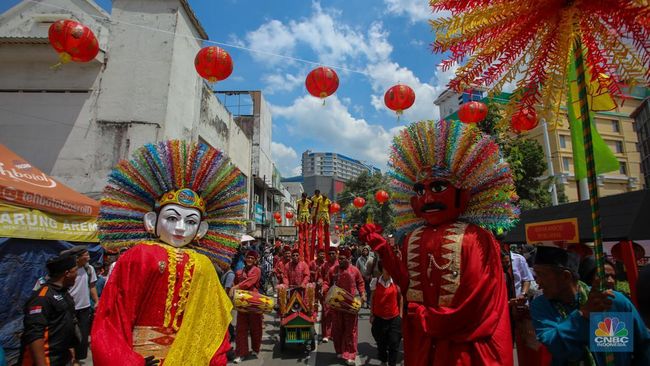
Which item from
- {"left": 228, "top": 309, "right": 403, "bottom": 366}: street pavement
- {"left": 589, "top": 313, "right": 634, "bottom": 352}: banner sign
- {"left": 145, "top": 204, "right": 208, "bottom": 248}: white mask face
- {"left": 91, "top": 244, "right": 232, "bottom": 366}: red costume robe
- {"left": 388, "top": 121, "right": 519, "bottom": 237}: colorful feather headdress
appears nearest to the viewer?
A: {"left": 589, "top": 313, "right": 634, "bottom": 352}: banner sign

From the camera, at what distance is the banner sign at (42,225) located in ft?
19.7

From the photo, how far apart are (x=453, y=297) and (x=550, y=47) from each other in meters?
1.70

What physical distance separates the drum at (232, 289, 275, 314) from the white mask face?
7.09ft

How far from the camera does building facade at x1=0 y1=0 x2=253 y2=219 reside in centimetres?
1297

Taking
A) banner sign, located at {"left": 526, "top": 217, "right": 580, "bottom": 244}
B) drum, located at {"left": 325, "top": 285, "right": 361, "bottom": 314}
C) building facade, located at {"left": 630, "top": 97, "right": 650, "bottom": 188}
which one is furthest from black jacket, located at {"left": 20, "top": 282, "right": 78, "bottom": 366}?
building facade, located at {"left": 630, "top": 97, "right": 650, "bottom": 188}

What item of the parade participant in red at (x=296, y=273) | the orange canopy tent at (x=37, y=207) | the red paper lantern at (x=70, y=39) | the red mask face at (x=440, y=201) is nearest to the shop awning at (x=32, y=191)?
the orange canopy tent at (x=37, y=207)

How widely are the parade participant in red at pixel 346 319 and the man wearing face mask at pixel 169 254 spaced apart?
3457 mm

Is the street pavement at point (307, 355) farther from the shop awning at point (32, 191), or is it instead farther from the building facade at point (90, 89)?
the building facade at point (90, 89)

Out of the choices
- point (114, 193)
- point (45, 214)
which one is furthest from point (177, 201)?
point (45, 214)

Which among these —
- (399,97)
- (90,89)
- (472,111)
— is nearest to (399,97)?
(399,97)

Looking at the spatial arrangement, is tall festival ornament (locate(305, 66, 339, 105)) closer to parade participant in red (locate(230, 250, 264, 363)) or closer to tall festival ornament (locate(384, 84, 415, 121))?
tall festival ornament (locate(384, 84, 415, 121))

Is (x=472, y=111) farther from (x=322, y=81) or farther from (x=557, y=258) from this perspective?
(x=557, y=258)

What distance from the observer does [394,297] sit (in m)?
5.40

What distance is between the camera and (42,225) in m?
6.66
